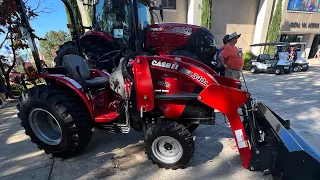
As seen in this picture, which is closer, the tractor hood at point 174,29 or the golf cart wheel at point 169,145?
the golf cart wheel at point 169,145

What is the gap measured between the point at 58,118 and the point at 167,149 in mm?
1407

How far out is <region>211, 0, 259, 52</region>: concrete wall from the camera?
527 inches

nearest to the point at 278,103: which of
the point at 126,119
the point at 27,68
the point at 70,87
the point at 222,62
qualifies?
the point at 222,62

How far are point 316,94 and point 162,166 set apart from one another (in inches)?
223

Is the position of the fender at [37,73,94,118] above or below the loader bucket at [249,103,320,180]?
above

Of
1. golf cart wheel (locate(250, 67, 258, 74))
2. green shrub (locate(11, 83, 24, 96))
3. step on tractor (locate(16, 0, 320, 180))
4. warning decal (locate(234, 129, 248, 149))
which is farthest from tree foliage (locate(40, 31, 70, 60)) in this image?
warning decal (locate(234, 129, 248, 149))

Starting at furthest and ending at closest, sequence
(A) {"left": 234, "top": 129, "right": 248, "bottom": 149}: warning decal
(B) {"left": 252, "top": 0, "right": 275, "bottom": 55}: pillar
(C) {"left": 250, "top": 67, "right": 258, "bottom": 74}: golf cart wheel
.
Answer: (B) {"left": 252, "top": 0, "right": 275, "bottom": 55}: pillar → (C) {"left": 250, "top": 67, "right": 258, "bottom": 74}: golf cart wheel → (A) {"left": 234, "top": 129, "right": 248, "bottom": 149}: warning decal

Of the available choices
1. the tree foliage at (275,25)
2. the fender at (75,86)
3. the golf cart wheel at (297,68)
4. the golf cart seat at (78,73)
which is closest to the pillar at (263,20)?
the tree foliage at (275,25)

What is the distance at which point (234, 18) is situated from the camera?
13984 mm

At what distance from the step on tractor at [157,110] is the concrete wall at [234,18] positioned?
39.8 ft

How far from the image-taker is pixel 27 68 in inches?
109

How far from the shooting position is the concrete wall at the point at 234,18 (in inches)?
527

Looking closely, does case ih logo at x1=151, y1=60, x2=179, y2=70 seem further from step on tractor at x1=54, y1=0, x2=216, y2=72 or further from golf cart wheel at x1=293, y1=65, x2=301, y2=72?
golf cart wheel at x1=293, y1=65, x2=301, y2=72

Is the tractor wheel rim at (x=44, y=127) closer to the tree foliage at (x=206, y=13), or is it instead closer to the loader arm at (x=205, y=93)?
the loader arm at (x=205, y=93)
